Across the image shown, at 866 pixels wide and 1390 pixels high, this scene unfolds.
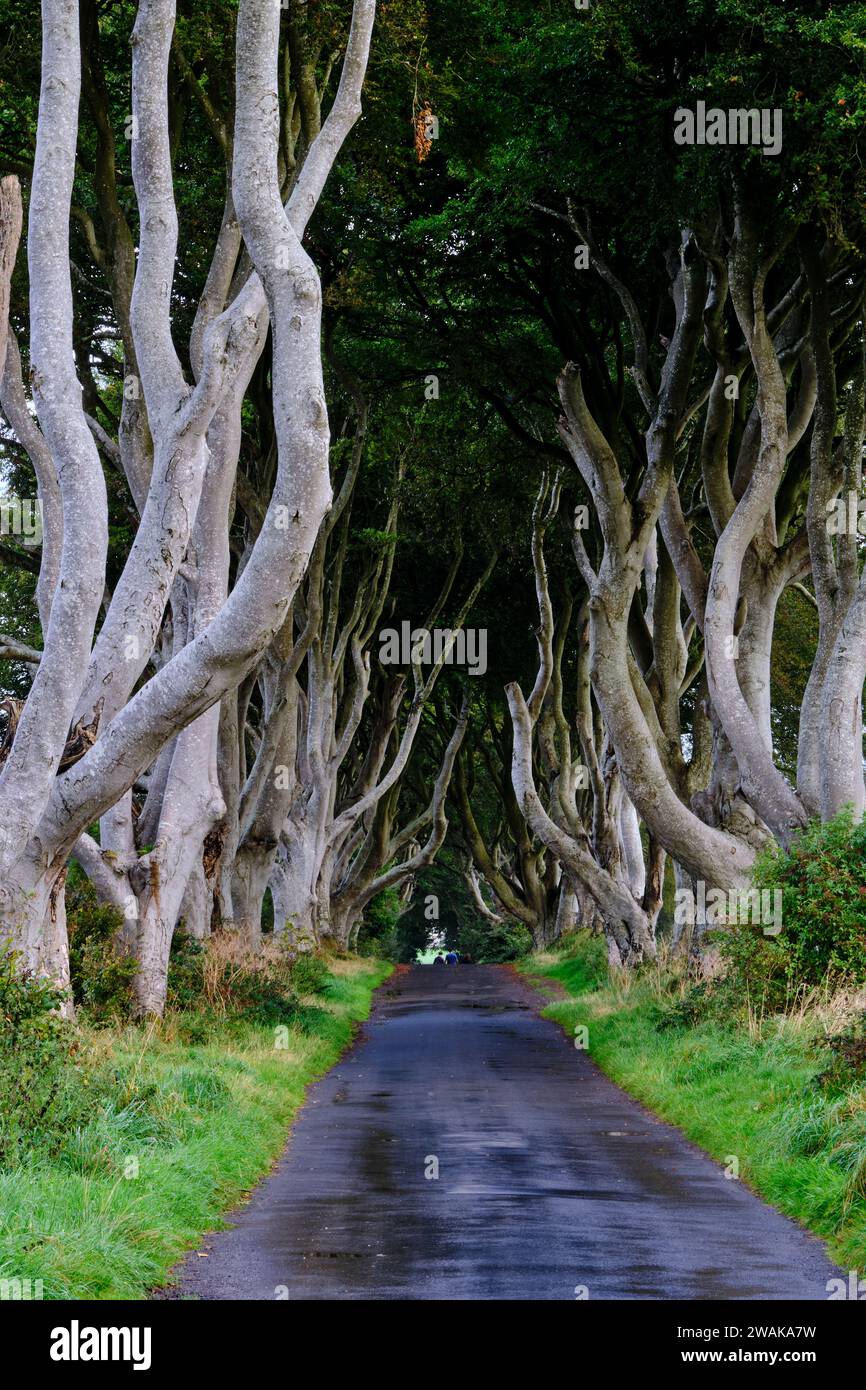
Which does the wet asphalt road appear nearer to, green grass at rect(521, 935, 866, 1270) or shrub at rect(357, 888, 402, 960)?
green grass at rect(521, 935, 866, 1270)

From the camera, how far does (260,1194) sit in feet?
33.1

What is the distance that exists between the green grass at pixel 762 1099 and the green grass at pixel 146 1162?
11.1ft

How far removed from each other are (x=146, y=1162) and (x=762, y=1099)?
5042 millimetres

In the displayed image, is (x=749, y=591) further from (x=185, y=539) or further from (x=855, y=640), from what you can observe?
(x=185, y=539)

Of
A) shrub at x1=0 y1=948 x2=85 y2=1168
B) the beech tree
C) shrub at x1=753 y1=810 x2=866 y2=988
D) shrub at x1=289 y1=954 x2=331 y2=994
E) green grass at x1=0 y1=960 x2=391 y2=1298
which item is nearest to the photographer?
green grass at x1=0 y1=960 x2=391 y2=1298

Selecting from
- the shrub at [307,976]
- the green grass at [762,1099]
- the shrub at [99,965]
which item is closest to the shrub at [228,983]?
the shrub at [307,976]

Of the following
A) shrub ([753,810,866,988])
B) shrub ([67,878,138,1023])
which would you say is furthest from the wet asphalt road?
shrub ([753,810,866,988])

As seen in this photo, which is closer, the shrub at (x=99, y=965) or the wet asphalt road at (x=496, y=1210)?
the wet asphalt road at (x=496, y=1210)

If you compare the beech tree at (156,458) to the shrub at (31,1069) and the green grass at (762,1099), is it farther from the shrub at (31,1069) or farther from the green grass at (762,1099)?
the green grass at (762,1099)

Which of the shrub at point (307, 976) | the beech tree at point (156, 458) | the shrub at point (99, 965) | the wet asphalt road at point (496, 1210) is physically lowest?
the shrub at point (307, 976)

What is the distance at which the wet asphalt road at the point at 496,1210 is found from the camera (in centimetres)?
749

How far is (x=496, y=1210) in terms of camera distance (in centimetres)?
934

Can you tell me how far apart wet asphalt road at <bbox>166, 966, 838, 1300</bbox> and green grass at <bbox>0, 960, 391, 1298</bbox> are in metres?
0.25

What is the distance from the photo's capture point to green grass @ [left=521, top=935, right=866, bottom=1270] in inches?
354
